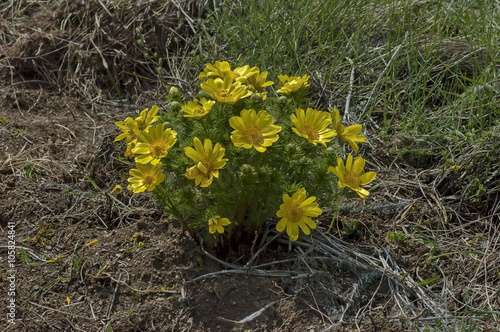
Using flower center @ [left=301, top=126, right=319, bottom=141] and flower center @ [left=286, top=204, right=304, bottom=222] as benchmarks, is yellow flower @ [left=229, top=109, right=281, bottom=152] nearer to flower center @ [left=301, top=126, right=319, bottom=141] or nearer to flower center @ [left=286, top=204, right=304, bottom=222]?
flower center @ [left=301, top=126, right=319, bottom=141]

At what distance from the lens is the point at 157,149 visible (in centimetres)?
179

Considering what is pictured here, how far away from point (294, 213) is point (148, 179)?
1.56 ft

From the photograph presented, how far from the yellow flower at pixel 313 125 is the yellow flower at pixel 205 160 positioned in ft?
0.88

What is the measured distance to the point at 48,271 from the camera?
2.10 meters

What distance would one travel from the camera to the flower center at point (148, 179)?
1786mm

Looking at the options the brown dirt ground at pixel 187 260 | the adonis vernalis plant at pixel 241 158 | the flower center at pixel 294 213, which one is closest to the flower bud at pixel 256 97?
the adonis vernalis plant at pixel 241 158

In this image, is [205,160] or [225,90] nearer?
[205,160]

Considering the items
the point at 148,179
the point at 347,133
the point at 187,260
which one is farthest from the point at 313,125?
the point at 187,260

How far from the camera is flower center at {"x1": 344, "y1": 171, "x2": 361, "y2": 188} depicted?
72.8 inches

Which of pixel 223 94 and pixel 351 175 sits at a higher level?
pixel 223 94

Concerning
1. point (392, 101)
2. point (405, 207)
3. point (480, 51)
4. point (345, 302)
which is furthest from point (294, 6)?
point (345, 302)

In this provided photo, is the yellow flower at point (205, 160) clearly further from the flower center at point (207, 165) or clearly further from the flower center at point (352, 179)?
the flower center at point (352, 179)

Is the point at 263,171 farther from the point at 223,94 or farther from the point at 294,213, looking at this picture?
the point at 223,94

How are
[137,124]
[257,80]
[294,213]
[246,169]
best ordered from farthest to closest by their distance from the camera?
[257,80] < [137,124] < [294,213] < [246,169]
